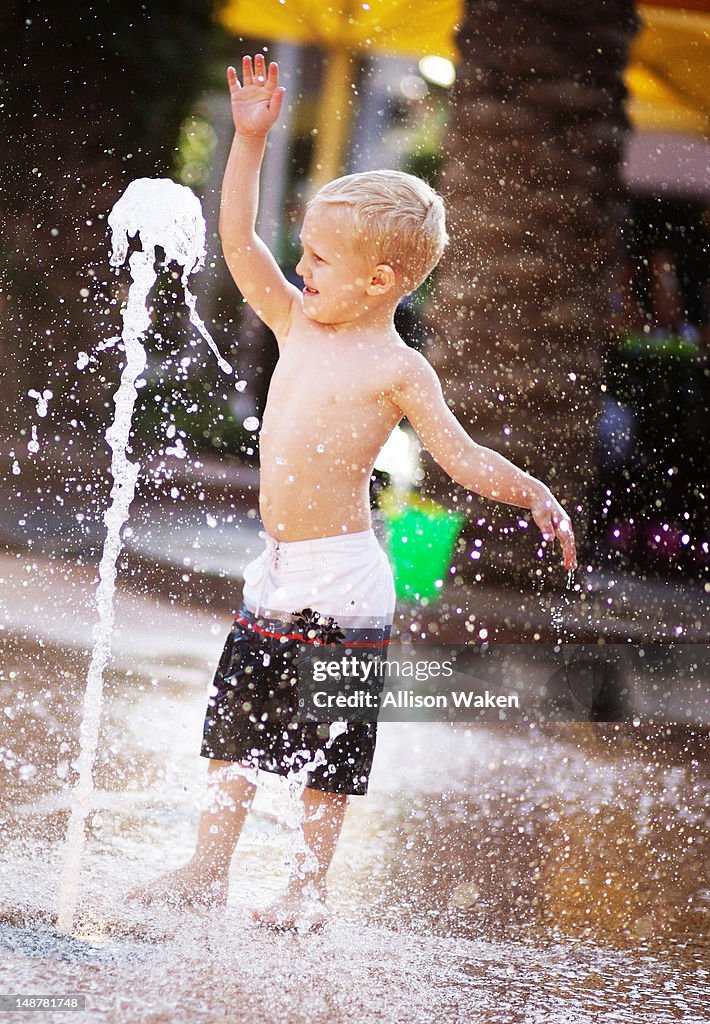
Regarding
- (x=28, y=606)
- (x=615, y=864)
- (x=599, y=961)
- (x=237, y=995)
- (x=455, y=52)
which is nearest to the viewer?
(x=237, y=995)

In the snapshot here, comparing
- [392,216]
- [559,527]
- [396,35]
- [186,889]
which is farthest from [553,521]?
[396,35]

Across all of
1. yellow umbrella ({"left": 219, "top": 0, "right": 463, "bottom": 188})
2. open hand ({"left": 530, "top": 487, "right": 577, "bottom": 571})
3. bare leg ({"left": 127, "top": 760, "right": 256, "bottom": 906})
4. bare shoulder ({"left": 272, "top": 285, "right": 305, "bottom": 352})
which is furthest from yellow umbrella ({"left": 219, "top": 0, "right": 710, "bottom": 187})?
bare leg ({"left": 127, "top": 760, "right": 256, "bottom": 906})

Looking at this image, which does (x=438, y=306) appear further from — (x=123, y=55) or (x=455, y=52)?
(x=123, y=55)

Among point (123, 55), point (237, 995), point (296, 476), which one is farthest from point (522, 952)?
point (123, 55)

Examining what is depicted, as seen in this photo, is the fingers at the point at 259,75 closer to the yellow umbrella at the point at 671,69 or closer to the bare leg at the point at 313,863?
the bare leg at the point at 313,863

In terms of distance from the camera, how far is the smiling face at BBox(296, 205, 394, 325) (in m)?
0.89

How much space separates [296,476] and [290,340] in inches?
4.8

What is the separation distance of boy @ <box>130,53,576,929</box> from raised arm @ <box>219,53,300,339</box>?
4cm

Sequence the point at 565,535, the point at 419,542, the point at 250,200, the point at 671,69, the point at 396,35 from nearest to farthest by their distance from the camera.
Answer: the point at 565,535
the point at 250,200
the point at 396,35
the point at 671,69
the point at 419,542

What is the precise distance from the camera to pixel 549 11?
198 centimetres

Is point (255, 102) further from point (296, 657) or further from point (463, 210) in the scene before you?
point (463, 210)

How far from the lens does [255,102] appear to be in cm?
94

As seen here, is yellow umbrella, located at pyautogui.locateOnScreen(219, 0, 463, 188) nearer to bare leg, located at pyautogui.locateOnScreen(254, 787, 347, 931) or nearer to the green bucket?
the green bucket

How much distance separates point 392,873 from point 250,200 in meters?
0.59
